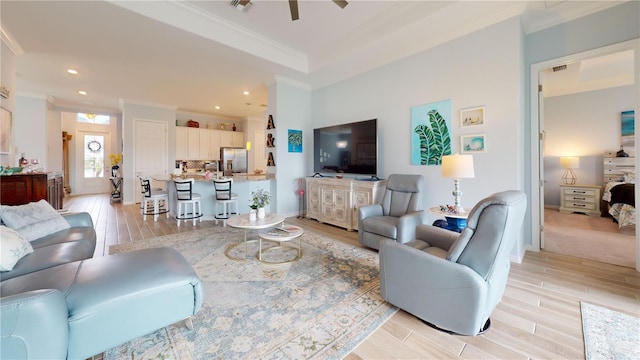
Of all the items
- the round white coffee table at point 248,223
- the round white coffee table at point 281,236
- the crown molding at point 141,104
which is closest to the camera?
the round white coffee table at point 281,236

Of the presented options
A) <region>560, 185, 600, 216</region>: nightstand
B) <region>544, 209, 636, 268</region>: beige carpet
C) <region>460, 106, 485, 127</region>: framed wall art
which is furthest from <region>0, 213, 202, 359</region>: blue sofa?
<region>560, 185, 600, 216</region>: nightstand

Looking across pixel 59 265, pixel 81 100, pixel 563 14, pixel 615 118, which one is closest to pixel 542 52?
pixel 563 14

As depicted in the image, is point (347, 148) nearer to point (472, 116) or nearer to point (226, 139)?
point (472, 116)

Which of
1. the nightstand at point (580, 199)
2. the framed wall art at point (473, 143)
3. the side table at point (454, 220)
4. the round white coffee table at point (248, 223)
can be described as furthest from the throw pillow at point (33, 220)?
the nightstand at point (580, 199)

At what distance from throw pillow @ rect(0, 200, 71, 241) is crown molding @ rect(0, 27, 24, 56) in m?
2.67

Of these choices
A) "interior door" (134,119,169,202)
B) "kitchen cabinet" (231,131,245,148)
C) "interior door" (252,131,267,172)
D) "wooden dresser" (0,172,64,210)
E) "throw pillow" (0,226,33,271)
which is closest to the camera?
"throw pillow" (0,226,33,271)

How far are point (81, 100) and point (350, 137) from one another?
7639 mm

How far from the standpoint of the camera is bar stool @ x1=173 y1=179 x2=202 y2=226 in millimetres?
4609

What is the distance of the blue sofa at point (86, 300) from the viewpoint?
Answer: 1066 millimetres

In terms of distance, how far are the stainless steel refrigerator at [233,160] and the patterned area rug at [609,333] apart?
8.36m

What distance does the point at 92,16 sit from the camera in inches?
114

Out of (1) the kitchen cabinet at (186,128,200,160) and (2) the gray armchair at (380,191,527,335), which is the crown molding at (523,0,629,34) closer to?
(2) the gray armchair at (380,191,527,335)

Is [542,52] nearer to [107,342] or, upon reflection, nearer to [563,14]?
[563,14]

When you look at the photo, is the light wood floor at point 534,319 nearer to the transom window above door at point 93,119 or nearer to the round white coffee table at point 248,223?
the round white coffee table at point 248,223
